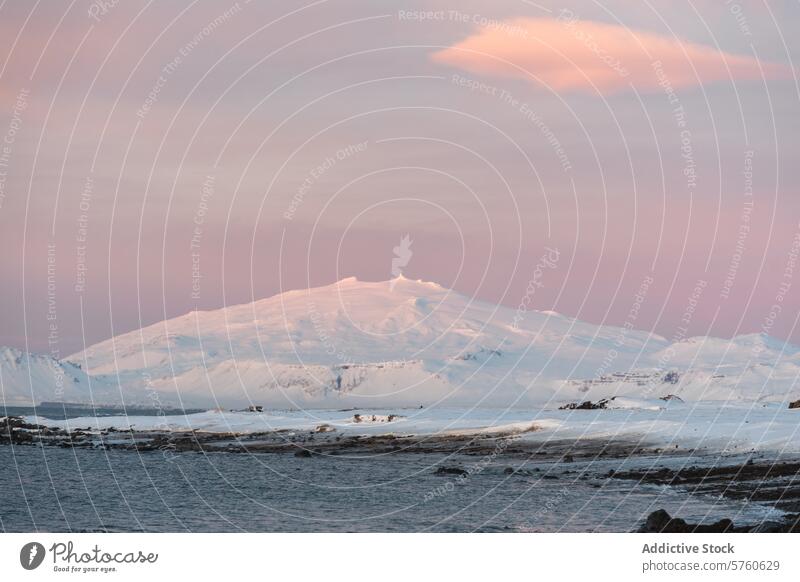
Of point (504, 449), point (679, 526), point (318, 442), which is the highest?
point (679, 526)

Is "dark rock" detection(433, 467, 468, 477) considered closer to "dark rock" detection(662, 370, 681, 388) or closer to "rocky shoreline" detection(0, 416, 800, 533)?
"rocky shoreline" detection(0, 416, 800, 533)

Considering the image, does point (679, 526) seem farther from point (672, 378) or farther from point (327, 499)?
point (672, 378)

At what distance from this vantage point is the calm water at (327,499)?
55.8 metres

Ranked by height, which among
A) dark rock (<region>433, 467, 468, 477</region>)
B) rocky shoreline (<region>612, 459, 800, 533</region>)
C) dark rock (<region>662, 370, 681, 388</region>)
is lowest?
dark rock (<region>662, 370, 681, 388</region>)

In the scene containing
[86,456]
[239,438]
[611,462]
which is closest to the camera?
[611,462]

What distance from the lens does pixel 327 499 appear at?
67938 mm

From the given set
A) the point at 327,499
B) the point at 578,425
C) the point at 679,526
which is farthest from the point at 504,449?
the point at 679,526

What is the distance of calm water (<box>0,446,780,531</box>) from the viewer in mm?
55844

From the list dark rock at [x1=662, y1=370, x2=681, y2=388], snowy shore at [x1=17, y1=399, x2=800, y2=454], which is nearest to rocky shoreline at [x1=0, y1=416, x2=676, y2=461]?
snowy shore at [x1=17, y1=399, x2=800, y2=454]
